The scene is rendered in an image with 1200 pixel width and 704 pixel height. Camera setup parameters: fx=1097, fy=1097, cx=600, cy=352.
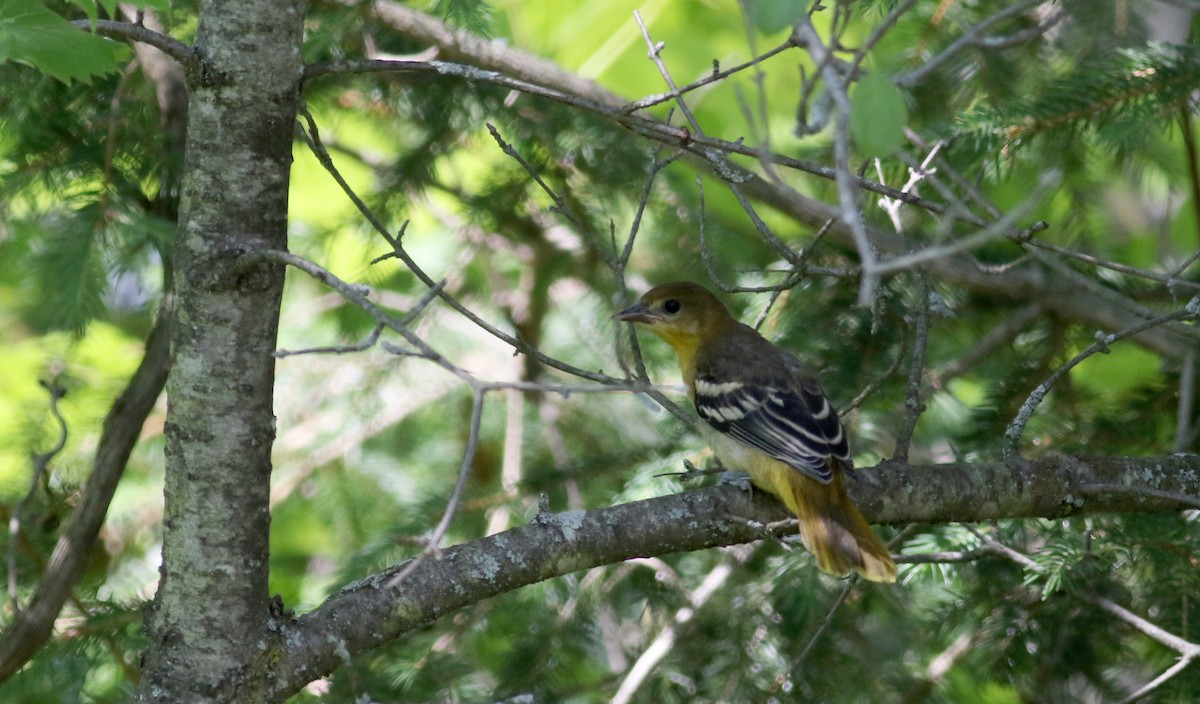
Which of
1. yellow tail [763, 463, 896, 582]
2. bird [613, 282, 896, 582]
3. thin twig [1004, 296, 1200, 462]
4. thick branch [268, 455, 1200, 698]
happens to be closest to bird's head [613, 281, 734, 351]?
bird [613, 282, 896, 582]

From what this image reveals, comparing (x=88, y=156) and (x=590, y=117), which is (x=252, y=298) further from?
(x=590, y=117)

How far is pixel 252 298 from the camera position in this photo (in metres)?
2.21

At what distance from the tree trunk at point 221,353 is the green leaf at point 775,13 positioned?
3.36ft

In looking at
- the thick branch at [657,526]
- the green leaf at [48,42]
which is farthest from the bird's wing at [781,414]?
the green leaf at [48,42]

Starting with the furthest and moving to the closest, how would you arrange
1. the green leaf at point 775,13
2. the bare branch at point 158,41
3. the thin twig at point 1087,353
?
the thin twig at point 1087,353, the bare branch at point 158,41, the green leaf at point 775,13

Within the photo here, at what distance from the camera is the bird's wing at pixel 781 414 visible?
127 inches

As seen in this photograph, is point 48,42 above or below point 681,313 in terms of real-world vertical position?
above

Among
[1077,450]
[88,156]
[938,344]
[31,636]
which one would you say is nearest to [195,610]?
[31,636]

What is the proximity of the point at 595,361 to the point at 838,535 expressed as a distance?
8.27 ft

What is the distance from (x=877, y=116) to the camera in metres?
1.66

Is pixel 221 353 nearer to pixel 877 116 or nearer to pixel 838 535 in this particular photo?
pixel 877 116

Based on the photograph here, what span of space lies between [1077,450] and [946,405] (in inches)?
74.5

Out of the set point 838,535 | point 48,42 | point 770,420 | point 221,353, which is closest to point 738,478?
point 770,420

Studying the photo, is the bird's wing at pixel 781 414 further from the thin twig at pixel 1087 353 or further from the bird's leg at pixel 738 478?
the thin twig at pixel 1087 353
